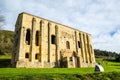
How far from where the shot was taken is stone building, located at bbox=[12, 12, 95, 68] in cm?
4000

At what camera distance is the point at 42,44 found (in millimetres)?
43312

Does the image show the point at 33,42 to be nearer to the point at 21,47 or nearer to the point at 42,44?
the point at 42,44

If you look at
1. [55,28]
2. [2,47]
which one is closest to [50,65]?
[55,28]

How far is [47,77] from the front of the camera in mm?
20562

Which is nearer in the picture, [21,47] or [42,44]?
[21,47]

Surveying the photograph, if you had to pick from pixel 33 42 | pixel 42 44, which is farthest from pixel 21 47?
pixel 42 44

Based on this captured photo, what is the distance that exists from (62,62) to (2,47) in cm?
4562

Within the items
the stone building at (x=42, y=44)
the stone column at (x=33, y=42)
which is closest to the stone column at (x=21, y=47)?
the stone building at (x=42, y=44)

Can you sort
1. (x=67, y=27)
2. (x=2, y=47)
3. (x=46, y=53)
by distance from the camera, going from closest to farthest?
1. (x=46, y=53)
2. (x=67, y=27)
3. (x=2, y=47)

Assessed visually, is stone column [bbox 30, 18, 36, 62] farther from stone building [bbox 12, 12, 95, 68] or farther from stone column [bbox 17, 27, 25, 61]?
stone column [bbox 17, 27, 25, 61]

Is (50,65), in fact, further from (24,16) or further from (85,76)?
(85,76)

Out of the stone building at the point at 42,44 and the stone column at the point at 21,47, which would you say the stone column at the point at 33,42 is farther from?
the stone column at the point at 21,47

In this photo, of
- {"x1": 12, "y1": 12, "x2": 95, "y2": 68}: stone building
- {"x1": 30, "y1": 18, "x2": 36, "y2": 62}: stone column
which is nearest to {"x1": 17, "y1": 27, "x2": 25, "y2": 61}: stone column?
{"x1": 12, "y1": 12, "x2": 95, "y2": 68}: stone building

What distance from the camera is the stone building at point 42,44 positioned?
40.0 m
